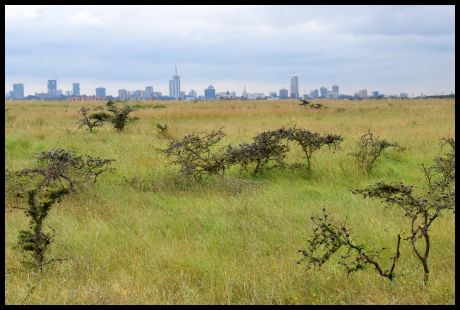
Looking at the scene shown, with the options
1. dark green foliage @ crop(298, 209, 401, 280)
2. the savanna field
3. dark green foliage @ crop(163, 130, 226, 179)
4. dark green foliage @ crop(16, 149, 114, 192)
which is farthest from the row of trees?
dark green foliage @ crop(298, 209, 401, 280)

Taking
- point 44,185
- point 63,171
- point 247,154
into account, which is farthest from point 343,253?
point 63,171

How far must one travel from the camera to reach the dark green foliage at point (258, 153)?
9680 millimetres

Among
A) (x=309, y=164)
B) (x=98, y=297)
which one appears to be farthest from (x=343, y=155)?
(x=98, y=297)

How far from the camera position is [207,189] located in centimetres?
855

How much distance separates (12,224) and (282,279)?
424cm

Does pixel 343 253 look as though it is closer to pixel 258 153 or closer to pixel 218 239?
pixel 218 239

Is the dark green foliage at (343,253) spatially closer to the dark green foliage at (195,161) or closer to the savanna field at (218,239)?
the savanna field at (218,239)

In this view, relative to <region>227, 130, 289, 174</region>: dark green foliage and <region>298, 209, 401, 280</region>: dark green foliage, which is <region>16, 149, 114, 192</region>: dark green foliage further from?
<region>298, 209, 401, 280</region>: dark green foliage

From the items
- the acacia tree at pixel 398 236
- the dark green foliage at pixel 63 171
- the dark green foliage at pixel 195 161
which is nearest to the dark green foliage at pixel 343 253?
the acacia tree at pixel 398 236

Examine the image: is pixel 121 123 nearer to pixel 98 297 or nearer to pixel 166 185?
pixel 166 185

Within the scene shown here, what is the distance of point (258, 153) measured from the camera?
9758mm

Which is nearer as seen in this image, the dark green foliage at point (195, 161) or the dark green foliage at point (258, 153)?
the dark green foliage at point (195, 161)

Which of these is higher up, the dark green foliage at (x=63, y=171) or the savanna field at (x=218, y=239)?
the dark green foliage at (x=63, y=171)

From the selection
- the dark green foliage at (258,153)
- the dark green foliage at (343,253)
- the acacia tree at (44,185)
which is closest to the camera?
the dark green foliage at (343,253)
